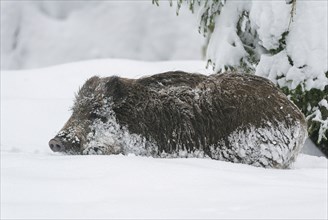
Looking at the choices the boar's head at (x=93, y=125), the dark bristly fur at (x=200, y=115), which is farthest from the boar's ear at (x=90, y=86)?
the dark bristly fur at (x=200, y=115)

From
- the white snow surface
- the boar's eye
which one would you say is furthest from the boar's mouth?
the white snow surface

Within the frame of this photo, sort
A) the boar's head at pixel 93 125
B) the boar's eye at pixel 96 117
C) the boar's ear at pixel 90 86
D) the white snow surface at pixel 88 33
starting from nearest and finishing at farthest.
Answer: the boar's head at pixel 93 125, the boar's eye at pixel 96 117, the boar's ear at pixel 90 86, the white snow surface at pixel 88 33

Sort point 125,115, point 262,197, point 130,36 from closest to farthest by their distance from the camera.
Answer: point 262,197 → point 125,115 → point 130,36

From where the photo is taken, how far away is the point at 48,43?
21266mm

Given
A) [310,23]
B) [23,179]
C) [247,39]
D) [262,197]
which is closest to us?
[262,197]

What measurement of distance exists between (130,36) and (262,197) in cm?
1873

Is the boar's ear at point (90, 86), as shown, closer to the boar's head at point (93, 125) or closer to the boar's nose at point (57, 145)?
the boar's head at point (93, 125)

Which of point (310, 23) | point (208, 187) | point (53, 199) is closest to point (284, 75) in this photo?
point (310, 23)

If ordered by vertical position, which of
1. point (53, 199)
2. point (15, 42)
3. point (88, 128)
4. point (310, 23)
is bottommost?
point (15, 42)

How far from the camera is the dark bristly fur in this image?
178 inches

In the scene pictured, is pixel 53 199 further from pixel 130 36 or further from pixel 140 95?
pixel 130 36

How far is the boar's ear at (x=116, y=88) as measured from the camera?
4.81 meters

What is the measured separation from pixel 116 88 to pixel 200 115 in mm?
790

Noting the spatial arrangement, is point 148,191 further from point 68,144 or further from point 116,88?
point 116,88
